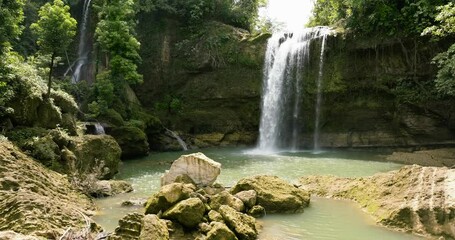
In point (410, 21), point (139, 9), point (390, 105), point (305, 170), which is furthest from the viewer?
point (139, 9)

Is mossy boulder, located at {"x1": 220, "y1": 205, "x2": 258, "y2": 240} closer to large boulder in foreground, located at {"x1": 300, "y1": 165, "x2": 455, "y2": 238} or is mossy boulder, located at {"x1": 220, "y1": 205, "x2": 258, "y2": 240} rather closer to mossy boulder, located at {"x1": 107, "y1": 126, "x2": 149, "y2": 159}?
large boulder in foreground, located at {"x1": 300, "y1": 165, "x2": 455, "y2": 238}

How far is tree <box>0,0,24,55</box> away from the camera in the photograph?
13.7 meters

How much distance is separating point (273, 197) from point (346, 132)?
17543 millimetres

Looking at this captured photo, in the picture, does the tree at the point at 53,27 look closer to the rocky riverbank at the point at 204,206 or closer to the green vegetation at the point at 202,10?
the rocky riverbank at the point at 204,206

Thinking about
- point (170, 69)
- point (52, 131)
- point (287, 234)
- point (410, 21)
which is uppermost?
point (410, 21)

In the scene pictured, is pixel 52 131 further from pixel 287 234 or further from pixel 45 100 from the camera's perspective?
pixel 287 234

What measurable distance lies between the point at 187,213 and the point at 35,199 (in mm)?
3160

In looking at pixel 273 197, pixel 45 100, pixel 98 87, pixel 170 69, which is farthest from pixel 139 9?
pixel 273 197

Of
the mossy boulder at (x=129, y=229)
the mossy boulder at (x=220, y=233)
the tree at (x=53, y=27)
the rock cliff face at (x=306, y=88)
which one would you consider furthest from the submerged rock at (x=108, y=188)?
the rock cliff face at (x=306, y=88)

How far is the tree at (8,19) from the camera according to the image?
13703mm

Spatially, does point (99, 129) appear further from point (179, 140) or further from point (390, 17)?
point (390, 17)

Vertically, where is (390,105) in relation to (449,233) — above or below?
above

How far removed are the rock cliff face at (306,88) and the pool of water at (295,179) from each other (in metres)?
3.22

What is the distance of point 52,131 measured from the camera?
1320 centimetres
